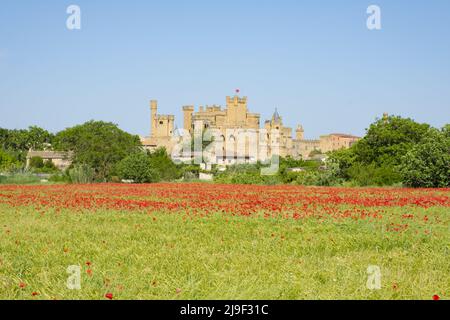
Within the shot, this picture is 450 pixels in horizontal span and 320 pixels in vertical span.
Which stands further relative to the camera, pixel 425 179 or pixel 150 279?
pixel 425 179

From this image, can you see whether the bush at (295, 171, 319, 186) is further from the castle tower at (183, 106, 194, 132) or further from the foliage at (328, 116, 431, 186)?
the castle tower at (183, 106, 194, 132)

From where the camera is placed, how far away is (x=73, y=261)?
7055 millimetres

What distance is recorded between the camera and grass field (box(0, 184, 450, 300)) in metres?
5.52

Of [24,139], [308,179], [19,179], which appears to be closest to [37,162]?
[24,139]

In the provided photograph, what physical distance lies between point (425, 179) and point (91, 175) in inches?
900

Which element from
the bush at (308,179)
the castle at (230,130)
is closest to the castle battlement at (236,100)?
the castle at (230,130)

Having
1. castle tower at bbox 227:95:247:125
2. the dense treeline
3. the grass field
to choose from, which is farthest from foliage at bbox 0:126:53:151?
the grass field

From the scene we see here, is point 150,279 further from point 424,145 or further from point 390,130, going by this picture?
point 390,130

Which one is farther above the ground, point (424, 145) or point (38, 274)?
point (424, 145)

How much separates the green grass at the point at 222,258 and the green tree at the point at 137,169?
2957cm

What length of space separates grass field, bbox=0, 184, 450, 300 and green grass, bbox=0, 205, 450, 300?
0.06 feet

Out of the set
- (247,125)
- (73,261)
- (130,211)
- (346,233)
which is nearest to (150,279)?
(73,261)

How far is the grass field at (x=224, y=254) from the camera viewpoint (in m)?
5.52

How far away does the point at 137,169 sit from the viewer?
134 ft
